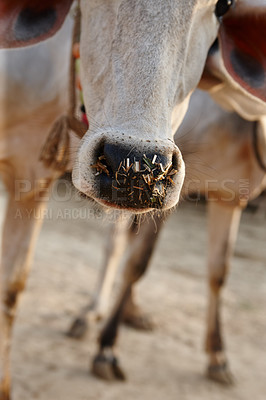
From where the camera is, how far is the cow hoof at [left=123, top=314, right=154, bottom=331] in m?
3.58

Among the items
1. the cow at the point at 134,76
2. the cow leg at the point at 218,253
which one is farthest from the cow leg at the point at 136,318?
the cow at the point at 134,76

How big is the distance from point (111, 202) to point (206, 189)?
5.01 ft

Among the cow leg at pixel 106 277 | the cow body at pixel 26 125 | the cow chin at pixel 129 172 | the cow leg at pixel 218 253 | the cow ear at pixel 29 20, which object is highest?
the cow ear at pixel 29 20

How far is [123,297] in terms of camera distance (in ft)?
10.7

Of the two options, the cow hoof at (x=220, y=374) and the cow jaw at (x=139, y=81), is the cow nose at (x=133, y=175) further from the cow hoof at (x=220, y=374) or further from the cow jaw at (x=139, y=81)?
the cow hoof at (x=220, y=374)

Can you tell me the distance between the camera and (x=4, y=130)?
228 cm

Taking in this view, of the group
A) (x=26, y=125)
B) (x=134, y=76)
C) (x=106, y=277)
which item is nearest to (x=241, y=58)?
(x=134, y=76)

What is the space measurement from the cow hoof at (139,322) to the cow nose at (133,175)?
7.61ft

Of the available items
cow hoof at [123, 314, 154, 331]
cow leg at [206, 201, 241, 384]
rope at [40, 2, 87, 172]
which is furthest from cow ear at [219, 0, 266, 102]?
cow hoof at [123, 314, 154, 331]

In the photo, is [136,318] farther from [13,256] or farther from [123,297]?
[13,256]

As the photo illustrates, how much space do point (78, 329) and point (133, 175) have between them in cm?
222

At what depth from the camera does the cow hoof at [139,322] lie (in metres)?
3.58

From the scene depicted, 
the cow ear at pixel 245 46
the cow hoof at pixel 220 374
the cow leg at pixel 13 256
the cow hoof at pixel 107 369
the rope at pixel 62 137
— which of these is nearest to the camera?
the cow ear at pixel 245 46

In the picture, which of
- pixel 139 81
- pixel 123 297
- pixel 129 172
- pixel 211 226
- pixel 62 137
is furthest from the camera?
pixel 211 226
